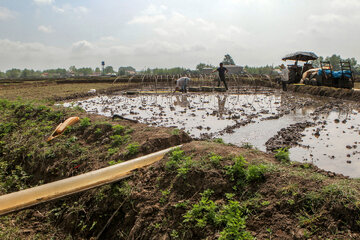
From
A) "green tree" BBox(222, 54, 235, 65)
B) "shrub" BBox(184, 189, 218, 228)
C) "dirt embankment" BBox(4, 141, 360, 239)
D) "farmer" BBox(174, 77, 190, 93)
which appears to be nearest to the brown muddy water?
"dirt embankment" BBox(4, 141, 360, 239)

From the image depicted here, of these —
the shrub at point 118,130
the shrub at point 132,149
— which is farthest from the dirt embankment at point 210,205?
the shrub at point 118,130

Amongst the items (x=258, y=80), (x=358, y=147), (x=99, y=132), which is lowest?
(x=358, y=147)

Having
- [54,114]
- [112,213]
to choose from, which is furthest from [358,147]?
[54,114]

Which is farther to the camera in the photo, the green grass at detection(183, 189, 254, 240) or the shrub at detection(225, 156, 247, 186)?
the shrub at detection(225, 156, 247, 186)

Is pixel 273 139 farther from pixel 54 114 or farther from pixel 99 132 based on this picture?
pixel 54 114

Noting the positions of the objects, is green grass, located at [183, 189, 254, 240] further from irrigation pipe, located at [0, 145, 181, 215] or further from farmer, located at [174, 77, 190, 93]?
farmer, located at [174, 77, 190, 93]

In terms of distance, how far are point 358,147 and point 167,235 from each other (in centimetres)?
537

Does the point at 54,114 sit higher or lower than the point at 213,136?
higher

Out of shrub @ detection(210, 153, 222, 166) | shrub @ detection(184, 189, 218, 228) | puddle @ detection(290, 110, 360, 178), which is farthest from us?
puddle @ detection(290, 110, 360, 178)

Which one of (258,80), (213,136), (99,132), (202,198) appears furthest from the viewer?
(258,80)

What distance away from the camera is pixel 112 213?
11.4 feet

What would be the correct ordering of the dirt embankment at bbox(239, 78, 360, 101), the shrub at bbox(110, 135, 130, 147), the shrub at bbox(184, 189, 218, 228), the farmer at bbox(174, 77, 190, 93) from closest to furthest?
1. the shrub at bbox(184, 189, 218, 228)
2. the shrub at bbox(110, 135, 130, 147)
3. the dirt embankment at bbox(239, 78, 360, 101)
4. the farmer at bbox(174, 77, 190, 93)

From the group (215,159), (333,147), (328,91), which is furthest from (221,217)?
(328,91)

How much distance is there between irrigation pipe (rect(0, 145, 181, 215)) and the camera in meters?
3.02
